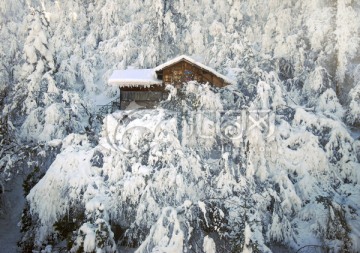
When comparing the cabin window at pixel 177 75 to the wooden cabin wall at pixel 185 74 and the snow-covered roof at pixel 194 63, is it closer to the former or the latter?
the wooden cabin wall at pixel 185 74

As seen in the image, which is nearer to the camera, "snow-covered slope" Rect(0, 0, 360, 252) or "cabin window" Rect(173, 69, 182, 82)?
"snow-covered slope" Rect(0, 0, 360, 252)

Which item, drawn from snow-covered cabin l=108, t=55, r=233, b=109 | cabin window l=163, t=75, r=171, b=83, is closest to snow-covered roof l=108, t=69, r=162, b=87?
snow-covered cabin l=108, t=55, r=233, b=109

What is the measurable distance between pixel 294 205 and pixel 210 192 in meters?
3.11

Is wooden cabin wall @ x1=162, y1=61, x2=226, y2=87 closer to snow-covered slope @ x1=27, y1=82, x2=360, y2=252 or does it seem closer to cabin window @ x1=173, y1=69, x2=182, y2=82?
cabin window @ x1=173, y1=69, x2=182, y2=82

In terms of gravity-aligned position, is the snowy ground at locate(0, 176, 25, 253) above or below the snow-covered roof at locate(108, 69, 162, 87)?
below

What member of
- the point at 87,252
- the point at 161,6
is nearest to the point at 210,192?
the point at 87,252

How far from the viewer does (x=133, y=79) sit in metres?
18.7

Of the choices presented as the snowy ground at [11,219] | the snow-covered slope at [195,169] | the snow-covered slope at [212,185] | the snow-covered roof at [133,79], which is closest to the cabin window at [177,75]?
the snow-covered roof at [133,79]

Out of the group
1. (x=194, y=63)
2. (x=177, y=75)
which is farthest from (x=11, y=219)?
(x=194, y=63)

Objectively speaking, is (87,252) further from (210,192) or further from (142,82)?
(142,82)

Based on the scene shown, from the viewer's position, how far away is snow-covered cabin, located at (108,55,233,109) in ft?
61.2

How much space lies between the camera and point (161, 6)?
26.0m

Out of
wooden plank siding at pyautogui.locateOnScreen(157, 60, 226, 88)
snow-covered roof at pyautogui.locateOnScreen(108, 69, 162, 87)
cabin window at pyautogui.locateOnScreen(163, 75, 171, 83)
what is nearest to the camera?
snow-covered roof at pyautogui.locateOnScreen(108, 69, 162, 87)

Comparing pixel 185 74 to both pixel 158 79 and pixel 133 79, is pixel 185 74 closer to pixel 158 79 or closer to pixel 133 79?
pixel 158 79
